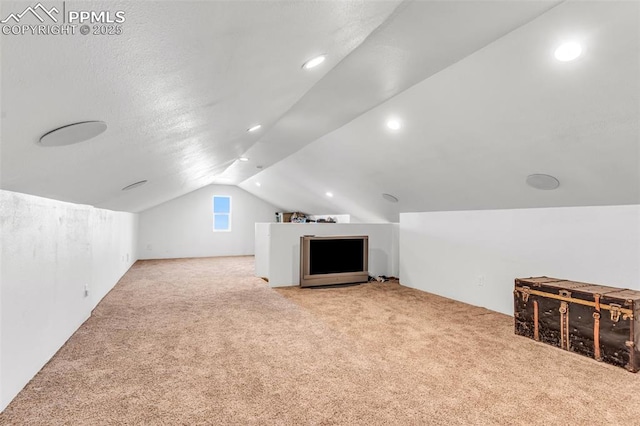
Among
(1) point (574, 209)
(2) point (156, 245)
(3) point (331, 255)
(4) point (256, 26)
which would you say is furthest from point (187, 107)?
(2) point (156, 245)

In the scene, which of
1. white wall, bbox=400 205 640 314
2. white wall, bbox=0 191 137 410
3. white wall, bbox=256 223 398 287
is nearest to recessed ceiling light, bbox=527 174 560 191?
white wall, bbox=400 205 640 314

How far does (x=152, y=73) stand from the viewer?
1213mm

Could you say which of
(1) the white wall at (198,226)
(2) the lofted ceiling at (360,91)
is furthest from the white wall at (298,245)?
(1) the white wall at (198,226)

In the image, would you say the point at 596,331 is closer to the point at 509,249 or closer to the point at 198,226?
the point at 509,249

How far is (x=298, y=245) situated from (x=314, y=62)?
422 centimetres

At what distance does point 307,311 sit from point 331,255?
1.78 m

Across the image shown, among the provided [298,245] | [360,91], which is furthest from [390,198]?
[360,91]

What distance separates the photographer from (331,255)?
5777mm

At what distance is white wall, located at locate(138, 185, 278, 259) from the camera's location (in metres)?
9.48

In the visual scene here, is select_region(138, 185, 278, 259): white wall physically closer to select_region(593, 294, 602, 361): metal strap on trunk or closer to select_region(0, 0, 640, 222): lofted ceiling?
select_region(0, 0, 640, 222): lofted ceiling

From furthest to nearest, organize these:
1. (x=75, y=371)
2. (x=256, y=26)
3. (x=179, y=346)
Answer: (x=179, y=346)
(x=75, y=371)
(x=256, y=26)

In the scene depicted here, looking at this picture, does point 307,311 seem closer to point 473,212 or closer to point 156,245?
point 473,212

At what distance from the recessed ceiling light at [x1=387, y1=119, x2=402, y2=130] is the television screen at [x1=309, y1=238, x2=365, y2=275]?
2673 mm

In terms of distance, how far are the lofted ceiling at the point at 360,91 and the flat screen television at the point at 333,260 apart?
2064mm
